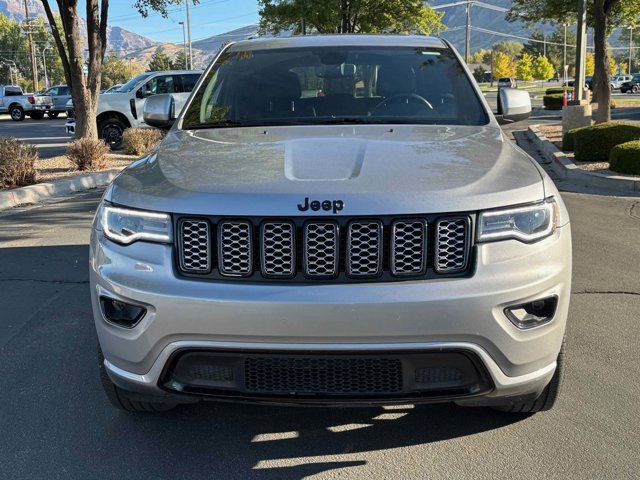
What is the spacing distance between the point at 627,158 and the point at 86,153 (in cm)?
961

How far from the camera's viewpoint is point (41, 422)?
321 cm

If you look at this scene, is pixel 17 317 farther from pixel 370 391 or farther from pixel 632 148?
pixel 632 148

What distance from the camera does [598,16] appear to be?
1767 centimetres

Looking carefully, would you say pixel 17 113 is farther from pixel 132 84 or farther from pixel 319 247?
pixel 319 247

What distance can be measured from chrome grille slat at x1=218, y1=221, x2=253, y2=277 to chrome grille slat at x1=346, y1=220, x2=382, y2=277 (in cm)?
38

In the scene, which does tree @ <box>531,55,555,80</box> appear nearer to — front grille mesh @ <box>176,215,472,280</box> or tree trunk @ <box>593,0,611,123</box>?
tree trunk @ <box>593,0,611,123</box>

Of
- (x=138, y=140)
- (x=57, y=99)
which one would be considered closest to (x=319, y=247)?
(x=138, y=140)

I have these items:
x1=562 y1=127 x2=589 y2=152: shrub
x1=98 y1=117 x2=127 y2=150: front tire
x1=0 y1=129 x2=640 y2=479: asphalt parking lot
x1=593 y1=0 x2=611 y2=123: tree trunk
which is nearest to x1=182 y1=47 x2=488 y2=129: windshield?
x1=0 y1=129 x2=640 y2=479: asphalt parking lot

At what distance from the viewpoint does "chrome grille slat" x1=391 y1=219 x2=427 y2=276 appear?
247 centimetres

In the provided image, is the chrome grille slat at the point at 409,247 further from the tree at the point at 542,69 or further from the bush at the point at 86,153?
the tree at the point at 542,69

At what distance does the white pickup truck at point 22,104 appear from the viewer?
3769 centimetres

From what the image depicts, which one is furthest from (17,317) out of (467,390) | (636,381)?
(636,381)

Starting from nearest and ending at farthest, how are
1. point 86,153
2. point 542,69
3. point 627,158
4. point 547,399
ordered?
point 547,399 < point 627,158 < point 86,153 < point 542,69

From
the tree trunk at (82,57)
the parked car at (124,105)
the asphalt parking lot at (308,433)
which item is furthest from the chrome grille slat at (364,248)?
the parked car at (124,105)
